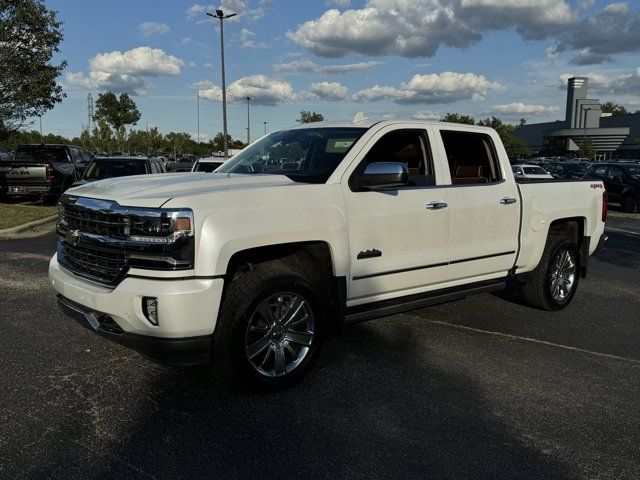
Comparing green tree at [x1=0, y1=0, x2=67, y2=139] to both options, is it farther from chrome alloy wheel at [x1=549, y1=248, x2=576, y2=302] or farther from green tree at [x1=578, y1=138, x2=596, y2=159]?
green tree at [x1=578, y1=138, x2=596, y2=159]

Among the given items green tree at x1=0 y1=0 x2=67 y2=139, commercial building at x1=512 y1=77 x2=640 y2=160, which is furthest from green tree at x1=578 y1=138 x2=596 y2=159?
green tree at x1=0 y1=0 x2=67 y2=139

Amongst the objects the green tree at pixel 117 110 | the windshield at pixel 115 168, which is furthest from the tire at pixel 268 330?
the green tree at pixel 117 110

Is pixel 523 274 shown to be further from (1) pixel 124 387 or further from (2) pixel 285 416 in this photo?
(1) pixel 124 387

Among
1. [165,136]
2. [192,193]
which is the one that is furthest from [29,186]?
[165,136]

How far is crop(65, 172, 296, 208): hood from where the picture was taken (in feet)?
11.3

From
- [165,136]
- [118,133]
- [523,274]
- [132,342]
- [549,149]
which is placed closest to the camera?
[132,342]

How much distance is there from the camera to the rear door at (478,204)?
484cm

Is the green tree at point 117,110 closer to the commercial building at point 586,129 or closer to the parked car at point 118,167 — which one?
the parked car at point 118,167

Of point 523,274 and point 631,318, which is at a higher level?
point 523,274

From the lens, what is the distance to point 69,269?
404cm

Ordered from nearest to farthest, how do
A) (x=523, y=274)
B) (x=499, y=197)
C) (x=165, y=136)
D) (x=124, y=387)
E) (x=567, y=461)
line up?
(x=567, y=461) → (x=124, y=387) → (x=499, y=197) → (x=523, y=274) → (x=165, y=136)

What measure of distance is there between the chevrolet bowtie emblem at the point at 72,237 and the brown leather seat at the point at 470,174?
341cm

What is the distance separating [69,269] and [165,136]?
325ft

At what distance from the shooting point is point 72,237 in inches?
154
